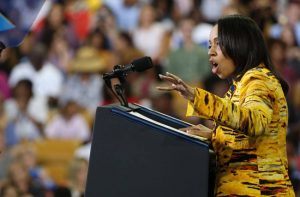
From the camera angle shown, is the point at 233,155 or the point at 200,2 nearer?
the point at 233,155

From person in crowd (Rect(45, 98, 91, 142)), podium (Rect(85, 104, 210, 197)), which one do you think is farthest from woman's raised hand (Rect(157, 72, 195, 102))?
person in crowd (Rect(45, 98, 91, 142))

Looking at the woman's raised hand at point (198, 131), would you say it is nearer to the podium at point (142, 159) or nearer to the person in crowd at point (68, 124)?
the podium at point (142, 159)

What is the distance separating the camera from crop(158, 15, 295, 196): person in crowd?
107 inches

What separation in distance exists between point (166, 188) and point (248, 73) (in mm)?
496

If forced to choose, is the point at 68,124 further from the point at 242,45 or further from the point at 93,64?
the point at 242,45

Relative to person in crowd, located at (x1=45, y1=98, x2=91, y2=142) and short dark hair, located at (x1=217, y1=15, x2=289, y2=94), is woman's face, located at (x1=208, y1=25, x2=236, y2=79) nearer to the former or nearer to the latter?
short dark hair, located at (x1=217, y1=15, x2=289, y2=94)

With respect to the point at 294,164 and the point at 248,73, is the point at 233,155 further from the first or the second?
the point at 294,164

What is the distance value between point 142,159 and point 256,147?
1.34 ft

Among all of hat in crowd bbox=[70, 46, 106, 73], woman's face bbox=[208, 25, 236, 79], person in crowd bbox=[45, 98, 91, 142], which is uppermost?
hat in crowd bbox=[70, 46, 106, 73]

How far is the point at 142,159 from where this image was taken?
106 inches

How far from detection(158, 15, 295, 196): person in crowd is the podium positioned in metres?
0.13

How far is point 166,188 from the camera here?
2.68 metres

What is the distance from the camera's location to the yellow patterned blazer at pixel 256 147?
268cm

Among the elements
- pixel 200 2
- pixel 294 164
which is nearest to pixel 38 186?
pixel 294 164
